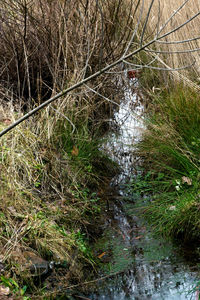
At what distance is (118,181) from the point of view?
14.3ft

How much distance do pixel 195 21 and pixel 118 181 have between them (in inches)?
83.5

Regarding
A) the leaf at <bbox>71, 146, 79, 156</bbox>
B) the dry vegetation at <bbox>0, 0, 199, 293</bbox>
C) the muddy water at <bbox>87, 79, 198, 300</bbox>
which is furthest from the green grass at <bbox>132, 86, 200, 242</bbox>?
the leaf at <bbox>71, 146, 79, 156</bbox>

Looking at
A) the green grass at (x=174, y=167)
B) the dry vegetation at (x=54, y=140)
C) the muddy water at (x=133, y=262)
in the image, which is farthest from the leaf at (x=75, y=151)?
the green grass at (x=174, y=167)

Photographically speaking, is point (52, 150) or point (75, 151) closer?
point (52, 150)

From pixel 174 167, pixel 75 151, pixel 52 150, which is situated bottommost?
pixel 174 167

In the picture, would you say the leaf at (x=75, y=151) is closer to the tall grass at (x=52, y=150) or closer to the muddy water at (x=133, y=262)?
the tall grass at (x=52, y=150)

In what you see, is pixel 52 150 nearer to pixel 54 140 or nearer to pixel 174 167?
pixel 54 140

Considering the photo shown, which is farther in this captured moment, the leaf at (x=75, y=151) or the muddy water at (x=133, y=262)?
the leaf at (x=75, y=151)

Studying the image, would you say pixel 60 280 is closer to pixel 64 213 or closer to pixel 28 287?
pixel 28 287

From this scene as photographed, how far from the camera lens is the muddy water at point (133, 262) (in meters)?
2.74

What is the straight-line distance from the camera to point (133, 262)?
3.05m

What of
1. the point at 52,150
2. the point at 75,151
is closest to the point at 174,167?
the point at 75,151

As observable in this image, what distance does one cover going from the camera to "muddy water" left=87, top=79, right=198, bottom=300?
274 centimetres

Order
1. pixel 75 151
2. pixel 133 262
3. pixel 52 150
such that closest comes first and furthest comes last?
pixel 133 262 < pixel 52 150 < pixel 75 151
